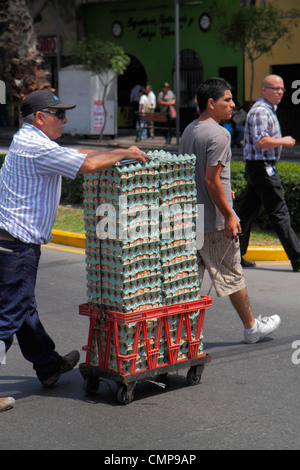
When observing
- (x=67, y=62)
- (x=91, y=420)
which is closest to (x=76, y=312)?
(x=91, y=420)

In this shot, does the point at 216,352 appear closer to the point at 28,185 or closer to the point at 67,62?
the point at 28,185

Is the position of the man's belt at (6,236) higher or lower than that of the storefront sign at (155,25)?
lower

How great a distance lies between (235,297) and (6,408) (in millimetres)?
2002

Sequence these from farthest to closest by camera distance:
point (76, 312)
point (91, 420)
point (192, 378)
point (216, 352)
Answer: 1. point (76, 312)
2. point (216, 352)
3. point (192, 378)
4. point (91, 420)

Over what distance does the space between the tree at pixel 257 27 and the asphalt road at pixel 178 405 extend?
1971 cm

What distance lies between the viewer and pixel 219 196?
593 centimetres

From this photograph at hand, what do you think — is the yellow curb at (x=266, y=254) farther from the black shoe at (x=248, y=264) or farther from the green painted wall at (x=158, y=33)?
the green painted wall at (x=158, y=33)

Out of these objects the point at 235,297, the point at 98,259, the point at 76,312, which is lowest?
the point at 76,312

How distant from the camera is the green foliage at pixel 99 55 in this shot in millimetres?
26562

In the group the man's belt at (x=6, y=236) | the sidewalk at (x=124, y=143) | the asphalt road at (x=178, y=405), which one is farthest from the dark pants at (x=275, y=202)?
the sidewalk at (x=124, y=143)

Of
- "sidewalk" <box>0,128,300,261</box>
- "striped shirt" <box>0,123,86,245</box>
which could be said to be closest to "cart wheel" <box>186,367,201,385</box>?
"striped shirt" <box>0,123,86,245</box>

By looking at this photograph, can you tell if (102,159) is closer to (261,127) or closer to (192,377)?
(192,377)

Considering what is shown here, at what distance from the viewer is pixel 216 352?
6.18 m

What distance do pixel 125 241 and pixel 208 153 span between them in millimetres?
1312
